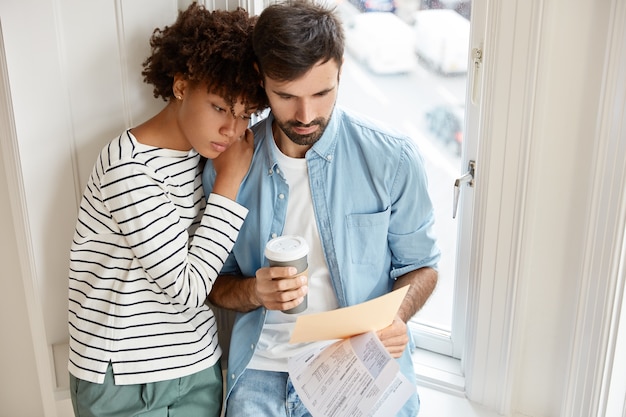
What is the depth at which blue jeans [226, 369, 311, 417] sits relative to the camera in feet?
4.75

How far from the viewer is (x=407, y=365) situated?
4.99 feet

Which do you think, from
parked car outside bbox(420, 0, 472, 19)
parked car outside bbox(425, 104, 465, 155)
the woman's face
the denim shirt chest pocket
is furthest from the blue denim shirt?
parked car outside bbox(420, 0, 472, 19)

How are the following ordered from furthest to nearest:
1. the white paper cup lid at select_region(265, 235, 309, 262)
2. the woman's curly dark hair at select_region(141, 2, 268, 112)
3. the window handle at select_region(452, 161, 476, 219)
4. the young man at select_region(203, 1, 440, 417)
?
the window handle at select_region(452, 161, 476, 219) < the young man at select_region(203, 1, 440, 417) < the woman's curly dark hair at select_region(141, 2, 268, 112) < the white paper cup lid at select_region(265, 235, 309, 262)

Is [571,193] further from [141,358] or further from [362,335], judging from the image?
[141,358]

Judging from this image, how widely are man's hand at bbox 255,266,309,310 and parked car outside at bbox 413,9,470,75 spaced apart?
2.17 ft

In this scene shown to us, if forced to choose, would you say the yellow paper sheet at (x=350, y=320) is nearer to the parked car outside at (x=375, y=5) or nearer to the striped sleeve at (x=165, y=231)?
the striped sleeve at (x=165, y=231)

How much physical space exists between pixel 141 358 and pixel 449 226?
2.77ft

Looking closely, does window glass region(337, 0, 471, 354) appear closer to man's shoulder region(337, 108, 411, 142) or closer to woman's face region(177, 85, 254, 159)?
man's shoulder region(337, 108, 411, 142)

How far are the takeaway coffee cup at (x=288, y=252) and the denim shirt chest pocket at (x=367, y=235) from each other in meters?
0.22

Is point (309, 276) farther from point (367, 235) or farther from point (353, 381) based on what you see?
point (353, 381)

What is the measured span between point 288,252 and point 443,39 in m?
0.69

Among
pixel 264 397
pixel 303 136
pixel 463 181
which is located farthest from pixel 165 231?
pixel 463 181

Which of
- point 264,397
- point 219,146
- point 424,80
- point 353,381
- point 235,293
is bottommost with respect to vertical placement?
point 264,397

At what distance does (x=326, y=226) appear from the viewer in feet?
4.72
